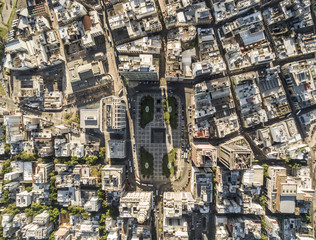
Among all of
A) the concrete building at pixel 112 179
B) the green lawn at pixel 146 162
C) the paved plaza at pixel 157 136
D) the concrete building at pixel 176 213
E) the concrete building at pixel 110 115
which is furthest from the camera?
the green lawn at pixel 146 162

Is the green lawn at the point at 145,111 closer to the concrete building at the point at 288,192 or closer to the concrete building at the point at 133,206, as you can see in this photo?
the concrete building at the point at 133,206

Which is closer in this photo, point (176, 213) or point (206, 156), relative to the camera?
point (206, 156)

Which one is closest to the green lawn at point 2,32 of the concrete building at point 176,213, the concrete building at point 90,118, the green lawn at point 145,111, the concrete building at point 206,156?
the concrete building at point 90,118

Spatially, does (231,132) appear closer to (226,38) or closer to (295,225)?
(226,38)

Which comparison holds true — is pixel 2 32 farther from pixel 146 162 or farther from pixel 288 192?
pixel 288 192

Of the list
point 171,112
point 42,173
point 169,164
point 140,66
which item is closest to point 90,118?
point 140,66

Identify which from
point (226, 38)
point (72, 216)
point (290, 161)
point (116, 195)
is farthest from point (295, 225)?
→ point (72, 216)
